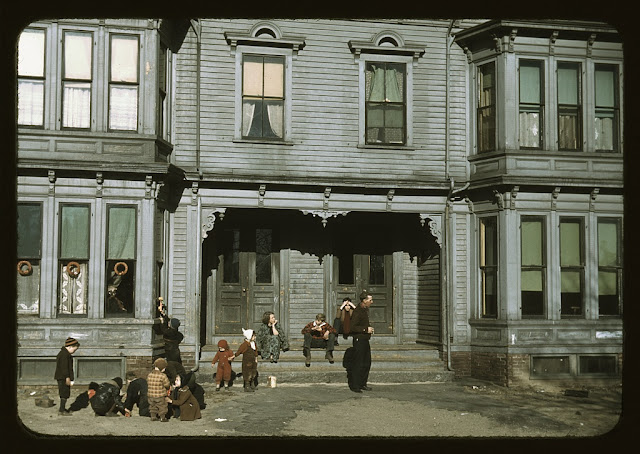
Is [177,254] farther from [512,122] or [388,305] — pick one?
[512,122]

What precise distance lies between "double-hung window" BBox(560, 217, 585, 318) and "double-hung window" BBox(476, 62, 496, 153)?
2.74m

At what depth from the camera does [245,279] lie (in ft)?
72.0

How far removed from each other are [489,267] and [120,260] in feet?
30.3

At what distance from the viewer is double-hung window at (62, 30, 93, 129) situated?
59.7 feet

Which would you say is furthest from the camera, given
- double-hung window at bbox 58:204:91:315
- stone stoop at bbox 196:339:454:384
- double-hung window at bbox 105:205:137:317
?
stone stoop at bbox 196:339:454:384

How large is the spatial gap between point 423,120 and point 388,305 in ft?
17.4

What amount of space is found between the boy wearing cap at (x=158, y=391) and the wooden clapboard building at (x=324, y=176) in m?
3.48

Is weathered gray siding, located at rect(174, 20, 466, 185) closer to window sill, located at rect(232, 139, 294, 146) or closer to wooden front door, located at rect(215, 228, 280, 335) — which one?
window sill, located at rect(232, 139, 294, 146)

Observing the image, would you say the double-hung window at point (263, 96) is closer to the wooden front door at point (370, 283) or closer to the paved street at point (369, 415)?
the wooden front door at point (370, 283)

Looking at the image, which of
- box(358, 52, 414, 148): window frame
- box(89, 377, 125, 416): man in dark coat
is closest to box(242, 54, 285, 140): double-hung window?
box(358, 52, 414, 148): window frame

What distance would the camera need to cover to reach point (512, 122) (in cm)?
2020

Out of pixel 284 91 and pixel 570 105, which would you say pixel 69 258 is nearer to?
pixel 284 91

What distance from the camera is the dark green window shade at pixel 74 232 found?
18.0 meters

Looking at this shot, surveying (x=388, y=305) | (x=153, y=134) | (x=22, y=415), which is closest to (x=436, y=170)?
(x=388, y=305)
